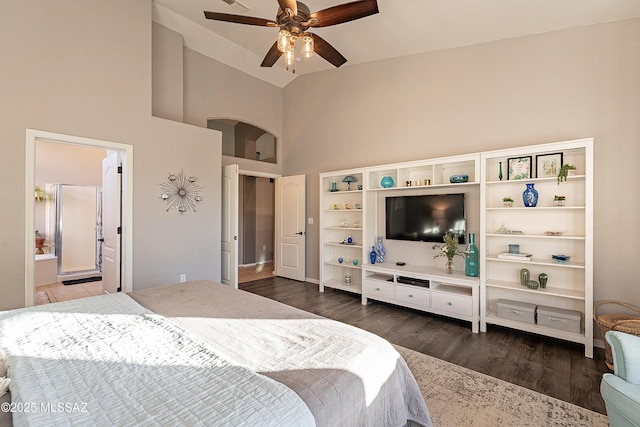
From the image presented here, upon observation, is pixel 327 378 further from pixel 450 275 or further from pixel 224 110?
pixel 224 110

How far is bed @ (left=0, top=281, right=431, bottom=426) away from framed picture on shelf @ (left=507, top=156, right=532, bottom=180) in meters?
2.71

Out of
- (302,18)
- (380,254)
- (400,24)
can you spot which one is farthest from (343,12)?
(380,254)

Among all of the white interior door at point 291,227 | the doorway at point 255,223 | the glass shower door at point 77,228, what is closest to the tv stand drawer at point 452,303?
the white interior door at point 291,227

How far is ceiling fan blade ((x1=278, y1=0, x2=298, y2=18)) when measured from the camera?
89.4 inches

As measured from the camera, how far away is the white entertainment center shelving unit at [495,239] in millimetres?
2883

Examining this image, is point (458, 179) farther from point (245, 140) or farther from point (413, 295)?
point (245, 140)

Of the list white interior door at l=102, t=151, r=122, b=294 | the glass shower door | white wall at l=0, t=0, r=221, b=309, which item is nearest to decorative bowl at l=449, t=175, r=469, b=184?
white wall at l=0, t=0, r=221, b=309

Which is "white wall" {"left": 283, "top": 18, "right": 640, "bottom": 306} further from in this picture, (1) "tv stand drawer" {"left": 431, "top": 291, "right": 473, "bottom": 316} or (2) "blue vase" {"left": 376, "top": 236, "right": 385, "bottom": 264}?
(2) "blue vase" {"left": 376, "top": 236, "right": 385, "bottom": 264}

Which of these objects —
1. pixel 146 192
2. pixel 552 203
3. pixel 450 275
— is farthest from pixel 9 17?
pixel 552 203

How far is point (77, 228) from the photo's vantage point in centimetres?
593

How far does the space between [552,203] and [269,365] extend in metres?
3.39

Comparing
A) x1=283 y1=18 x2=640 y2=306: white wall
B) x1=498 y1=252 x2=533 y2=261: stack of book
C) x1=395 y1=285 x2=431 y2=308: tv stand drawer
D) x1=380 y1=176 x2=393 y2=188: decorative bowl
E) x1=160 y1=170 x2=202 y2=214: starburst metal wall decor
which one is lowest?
x1=395 y1=285 x2=431 y2=308: tv stand drawer

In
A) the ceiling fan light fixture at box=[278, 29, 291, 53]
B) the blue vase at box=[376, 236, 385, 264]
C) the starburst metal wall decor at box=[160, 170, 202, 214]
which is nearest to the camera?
the ceiling fan light fixture at box=[278, 29, 291, 53]

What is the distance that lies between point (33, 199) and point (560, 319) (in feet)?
17.6
